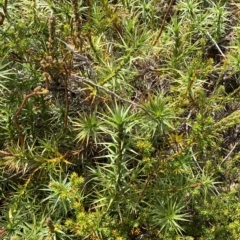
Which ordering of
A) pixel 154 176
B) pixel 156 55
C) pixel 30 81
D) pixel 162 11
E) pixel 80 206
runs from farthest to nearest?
pixel 162 11
pixel 156 55
pixel 30 81
pixel 154 176
pixel 80 206

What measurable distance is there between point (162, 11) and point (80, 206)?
121 centimetres

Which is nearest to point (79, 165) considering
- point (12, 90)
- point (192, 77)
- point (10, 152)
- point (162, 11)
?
point (10, 152)

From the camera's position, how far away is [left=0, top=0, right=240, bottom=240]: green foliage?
1.82 meters

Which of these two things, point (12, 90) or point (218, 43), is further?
point (218, 43)

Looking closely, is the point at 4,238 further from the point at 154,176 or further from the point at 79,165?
the point at 154,176

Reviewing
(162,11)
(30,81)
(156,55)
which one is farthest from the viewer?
(162,11)

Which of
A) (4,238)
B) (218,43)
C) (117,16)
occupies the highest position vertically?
(117,16)

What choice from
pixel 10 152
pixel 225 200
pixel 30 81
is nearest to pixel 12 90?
pixel 30 81

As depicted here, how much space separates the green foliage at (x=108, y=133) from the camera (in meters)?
1.82

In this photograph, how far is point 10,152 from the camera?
187cm

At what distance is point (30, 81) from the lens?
2.02 metres

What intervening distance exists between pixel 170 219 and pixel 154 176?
7.6 inches

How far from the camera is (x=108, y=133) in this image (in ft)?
6.01

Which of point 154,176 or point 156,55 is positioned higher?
point 156,55
